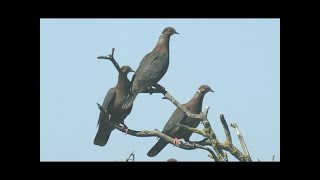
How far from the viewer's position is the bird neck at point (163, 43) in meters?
11.2

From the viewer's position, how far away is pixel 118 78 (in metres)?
10.2

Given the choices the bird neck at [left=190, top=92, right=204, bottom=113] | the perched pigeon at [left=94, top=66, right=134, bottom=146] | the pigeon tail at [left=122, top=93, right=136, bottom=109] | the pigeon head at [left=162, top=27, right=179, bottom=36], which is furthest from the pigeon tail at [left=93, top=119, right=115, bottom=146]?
the pigeon head at [left=162, top=27, right=179, bottom=36]

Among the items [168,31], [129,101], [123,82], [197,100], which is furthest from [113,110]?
[168,31]

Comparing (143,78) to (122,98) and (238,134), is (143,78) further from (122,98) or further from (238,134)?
(238,134)

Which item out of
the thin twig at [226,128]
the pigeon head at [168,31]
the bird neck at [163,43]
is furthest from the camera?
the pigeon head at [168,31]

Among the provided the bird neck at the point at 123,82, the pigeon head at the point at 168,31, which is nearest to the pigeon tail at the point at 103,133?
the bird neck at the point at 123,82

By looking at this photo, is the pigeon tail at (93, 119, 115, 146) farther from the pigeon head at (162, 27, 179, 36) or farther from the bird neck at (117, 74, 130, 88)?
the pigeon head at (162, 27, 179, 36)

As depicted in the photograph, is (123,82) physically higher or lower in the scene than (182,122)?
higher

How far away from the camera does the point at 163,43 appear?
1127 centimetres

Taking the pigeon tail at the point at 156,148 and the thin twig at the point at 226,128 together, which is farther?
the pigeon tail at the point at 156,148

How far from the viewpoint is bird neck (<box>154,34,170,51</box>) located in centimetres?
1118

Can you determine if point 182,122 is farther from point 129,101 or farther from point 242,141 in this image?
point 242,141

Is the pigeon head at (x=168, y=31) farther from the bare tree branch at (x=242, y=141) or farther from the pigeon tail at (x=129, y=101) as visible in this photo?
the bare tree branch at (x=242, y=141)
